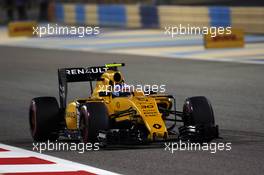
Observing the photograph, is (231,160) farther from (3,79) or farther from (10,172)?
(3,79)

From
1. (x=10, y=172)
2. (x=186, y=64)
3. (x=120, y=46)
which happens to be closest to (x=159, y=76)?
(x=186, y=64)

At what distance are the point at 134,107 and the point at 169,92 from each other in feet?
19.5

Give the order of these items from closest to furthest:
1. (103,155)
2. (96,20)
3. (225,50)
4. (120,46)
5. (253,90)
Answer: (103,155), (253,90), (225,50), (120,46), (96,20)

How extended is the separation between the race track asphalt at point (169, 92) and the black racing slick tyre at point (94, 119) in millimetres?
192

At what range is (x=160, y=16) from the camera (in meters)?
31.5

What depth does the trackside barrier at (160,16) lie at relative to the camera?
27328 mm

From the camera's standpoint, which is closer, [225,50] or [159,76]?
[159,76]

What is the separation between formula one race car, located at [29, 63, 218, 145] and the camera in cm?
1005

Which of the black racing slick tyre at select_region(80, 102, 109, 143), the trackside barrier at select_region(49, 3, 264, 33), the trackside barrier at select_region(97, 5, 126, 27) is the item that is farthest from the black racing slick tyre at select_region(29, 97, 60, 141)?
the trackside barrier at select_region(97, 5, 126, 27)

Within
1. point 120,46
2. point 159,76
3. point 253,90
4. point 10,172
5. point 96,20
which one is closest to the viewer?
point 10,172

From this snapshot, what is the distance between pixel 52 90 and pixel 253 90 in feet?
11.3

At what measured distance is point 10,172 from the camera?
905 cm

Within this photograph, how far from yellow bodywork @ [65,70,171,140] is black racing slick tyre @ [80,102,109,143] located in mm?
292

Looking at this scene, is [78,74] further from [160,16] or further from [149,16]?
[149,16]
